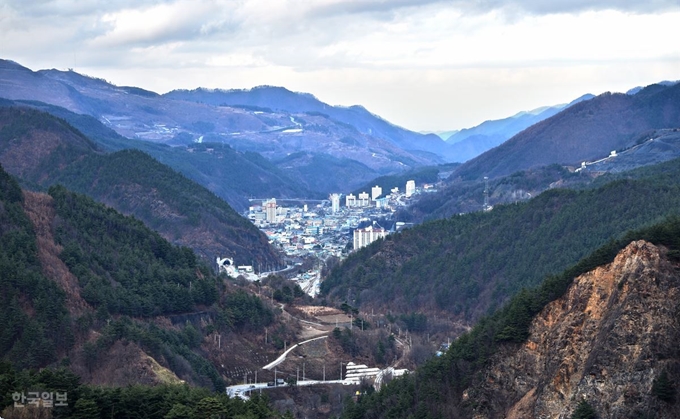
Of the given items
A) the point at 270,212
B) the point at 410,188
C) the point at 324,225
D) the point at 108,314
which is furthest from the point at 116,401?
the point at 410,188

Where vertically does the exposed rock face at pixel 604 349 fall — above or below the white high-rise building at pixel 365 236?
below

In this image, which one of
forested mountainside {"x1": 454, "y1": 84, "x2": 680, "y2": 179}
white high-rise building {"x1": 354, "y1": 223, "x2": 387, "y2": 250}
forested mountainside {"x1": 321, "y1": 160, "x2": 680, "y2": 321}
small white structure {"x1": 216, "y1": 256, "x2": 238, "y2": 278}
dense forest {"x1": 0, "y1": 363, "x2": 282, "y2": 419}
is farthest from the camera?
forested mountainside {"x1": 454, "y1": 84, "x2": 680, "y2": 179}

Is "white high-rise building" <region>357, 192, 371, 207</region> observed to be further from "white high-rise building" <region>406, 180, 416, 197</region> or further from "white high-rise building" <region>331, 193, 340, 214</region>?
"white high-rise building" <region>406, 180, 416, 197</region>

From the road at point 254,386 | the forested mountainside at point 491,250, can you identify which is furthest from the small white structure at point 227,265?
the road at point 254,386

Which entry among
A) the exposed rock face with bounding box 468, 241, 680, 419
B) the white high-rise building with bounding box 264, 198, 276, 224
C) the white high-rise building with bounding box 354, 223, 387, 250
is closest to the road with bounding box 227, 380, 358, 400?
the exposed rock face with bounding box 468, 241, 680, 419

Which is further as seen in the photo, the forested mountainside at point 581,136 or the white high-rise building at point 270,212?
the forested mountainside at point 581,136

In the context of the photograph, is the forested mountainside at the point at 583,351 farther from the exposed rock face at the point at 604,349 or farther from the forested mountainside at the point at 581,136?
the forested mountainside at the point at 581,136
